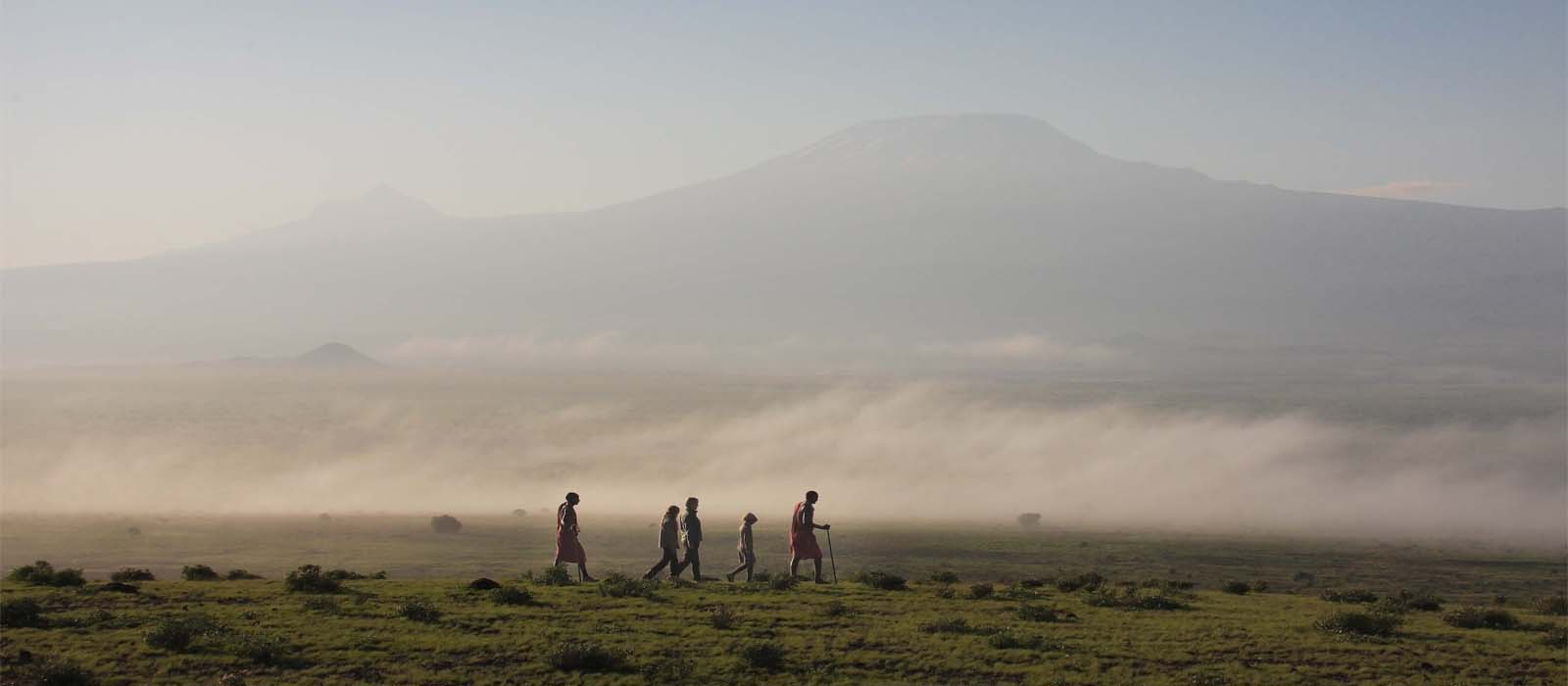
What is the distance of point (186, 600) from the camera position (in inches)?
808

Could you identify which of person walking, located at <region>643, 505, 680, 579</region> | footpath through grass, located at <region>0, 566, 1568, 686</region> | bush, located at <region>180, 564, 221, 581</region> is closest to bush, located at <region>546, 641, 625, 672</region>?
footpath through grass, located at <region>0, 566, 1568, 686</region>

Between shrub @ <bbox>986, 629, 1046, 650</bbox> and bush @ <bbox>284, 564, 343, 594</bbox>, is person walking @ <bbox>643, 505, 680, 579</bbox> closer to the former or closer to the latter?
bush @ <bbox>284, 564, 343, 594</bbox>

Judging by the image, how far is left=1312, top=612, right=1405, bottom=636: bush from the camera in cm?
2017

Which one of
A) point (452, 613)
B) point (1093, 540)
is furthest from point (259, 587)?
point (1093, 540)

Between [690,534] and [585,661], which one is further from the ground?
[690,534]

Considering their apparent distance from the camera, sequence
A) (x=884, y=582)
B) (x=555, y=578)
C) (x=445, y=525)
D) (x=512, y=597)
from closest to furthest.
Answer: (x=512, y=597) → (x=555, y=578) → (x=884, y=582) → (x=445, y=525)

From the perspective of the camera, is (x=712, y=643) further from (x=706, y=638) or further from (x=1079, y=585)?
(x=1079, y=585)

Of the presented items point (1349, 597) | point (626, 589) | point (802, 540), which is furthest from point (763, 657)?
point (1349, 597)

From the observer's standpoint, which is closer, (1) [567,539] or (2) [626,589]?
(2) [626,589]

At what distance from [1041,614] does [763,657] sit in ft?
17.4

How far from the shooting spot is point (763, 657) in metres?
17.3

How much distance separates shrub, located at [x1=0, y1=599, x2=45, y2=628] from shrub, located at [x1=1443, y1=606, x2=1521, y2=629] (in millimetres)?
19492

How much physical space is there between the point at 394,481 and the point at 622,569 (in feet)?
250

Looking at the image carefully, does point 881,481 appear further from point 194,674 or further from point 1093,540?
point 194,674
